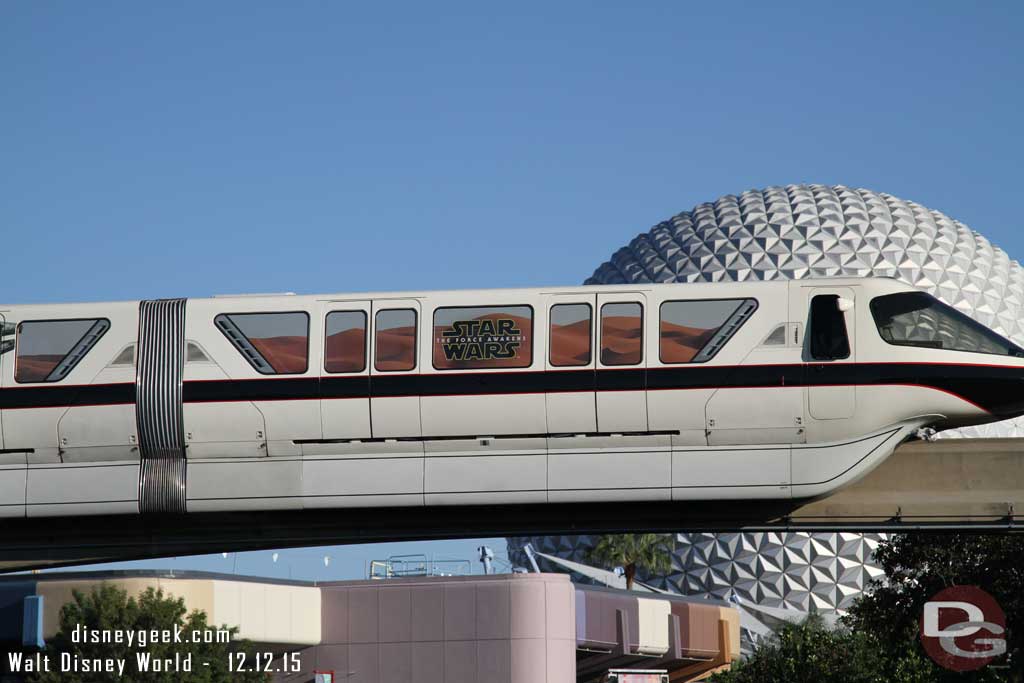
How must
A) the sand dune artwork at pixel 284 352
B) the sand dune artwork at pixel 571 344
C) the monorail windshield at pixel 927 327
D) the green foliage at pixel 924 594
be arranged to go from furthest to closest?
the green foliage at pixel 924 594 < the sand dune artwork at pixel 284 352 < the sand dune artwork at pixel 571 344 < the monorail windshield at pixel 927 327

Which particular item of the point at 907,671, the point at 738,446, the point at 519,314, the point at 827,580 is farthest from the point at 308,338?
the point at 827,580

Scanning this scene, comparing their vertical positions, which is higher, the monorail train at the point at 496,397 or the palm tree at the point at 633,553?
the monorail train at the point at 496,397

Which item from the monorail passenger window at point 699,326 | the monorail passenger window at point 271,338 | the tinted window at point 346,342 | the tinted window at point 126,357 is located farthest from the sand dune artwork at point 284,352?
the monorail passenger window at point 699,326

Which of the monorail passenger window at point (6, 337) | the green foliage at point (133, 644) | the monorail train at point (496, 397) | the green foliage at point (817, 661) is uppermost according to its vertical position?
the monorail passenger window at point (6, 337)

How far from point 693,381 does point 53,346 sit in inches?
433

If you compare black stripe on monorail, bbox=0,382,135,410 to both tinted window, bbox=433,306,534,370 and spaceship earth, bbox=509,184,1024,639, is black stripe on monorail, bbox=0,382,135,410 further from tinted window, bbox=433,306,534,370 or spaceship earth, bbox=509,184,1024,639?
spaceship earth, bbox=509,184,1024,639

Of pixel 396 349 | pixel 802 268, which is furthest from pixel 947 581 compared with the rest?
pixel 802 268

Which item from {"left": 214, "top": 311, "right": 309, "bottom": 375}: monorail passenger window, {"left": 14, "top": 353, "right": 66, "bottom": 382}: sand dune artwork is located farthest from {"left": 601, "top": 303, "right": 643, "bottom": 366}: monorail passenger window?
{"left": 14, "top": 353, "right": 66, "bottom": 382}: sand dune artwork

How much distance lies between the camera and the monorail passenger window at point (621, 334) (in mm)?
23828

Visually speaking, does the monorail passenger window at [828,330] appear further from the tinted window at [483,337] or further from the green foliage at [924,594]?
the green foliage at [924,594]

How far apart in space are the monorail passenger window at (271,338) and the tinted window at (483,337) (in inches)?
91.1

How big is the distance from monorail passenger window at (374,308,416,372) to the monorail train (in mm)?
37

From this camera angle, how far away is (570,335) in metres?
24.1

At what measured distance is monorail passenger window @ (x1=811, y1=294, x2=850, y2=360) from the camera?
23688 mm
